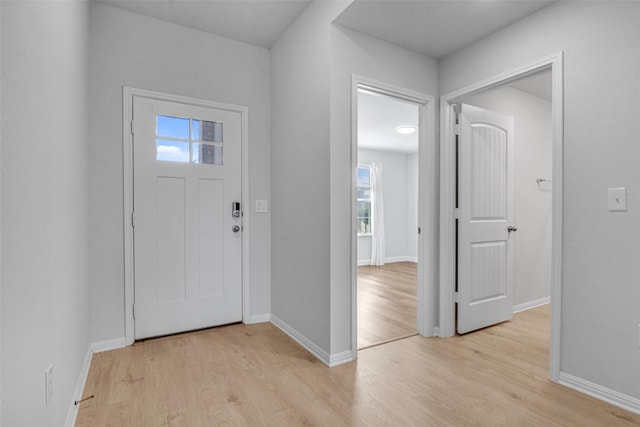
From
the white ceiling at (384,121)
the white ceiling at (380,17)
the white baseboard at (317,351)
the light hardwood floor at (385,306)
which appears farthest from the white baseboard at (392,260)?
the white ceiling at (380,17)

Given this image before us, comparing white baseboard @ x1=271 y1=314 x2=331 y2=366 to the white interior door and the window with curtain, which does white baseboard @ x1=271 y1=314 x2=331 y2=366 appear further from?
the window with curtain

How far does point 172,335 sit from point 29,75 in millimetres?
2296

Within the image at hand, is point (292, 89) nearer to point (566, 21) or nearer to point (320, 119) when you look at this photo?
point (320, 119)

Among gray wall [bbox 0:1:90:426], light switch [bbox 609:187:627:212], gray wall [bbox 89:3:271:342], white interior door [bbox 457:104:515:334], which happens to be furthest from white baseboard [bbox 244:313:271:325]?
light switch [bbox 609:187:627:212]

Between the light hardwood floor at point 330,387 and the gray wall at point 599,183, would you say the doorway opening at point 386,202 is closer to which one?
the light hardwood floor at point 330,387

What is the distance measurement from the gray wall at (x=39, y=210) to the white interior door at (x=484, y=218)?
109 inches

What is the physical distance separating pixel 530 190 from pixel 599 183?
1.81 m

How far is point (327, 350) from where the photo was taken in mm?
2301

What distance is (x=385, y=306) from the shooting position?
376 cm

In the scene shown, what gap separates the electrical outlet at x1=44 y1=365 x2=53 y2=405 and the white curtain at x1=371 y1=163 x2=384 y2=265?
6.21m

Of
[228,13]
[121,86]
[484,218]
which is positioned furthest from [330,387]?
[228,13]

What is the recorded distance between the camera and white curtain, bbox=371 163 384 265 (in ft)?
23.2

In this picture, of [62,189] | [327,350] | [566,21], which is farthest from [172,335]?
[566,21]

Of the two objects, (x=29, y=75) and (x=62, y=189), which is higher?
(x=29, y=75)
